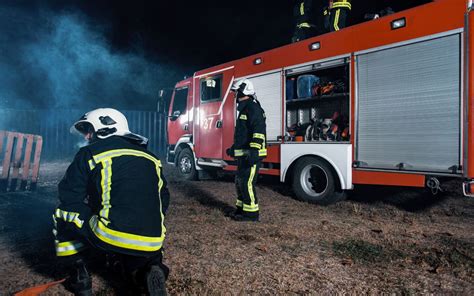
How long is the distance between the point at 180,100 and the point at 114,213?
713 centimetres

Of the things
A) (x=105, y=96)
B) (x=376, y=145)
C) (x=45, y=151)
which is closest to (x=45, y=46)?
(x=105, y=96)

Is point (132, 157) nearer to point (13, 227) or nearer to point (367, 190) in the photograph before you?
point (13, 227)

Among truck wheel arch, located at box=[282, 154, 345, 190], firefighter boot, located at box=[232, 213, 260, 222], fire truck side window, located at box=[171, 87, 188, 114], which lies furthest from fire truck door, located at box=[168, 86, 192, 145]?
firefighter boot, located at box=[232, 213, 260, 222]

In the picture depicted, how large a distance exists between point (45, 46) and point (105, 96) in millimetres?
4103

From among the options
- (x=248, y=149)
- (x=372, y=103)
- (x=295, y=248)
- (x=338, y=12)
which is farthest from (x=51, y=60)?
(x=295, y=248)

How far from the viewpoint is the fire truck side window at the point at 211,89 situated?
754cm

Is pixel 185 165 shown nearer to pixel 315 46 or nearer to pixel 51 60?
pixel 315 46

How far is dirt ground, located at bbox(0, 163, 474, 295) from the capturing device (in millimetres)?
2625

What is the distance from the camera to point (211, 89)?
25.7ft

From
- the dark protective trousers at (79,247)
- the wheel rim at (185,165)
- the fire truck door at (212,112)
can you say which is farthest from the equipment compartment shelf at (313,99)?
the dark protective trousers at (79,247)

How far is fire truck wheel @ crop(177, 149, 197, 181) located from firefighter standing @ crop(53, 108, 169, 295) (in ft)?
20.2

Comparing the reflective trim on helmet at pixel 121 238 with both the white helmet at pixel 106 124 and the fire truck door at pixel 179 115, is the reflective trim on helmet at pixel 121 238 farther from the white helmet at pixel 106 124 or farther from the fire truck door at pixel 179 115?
the fire truck door at pixel 179 115

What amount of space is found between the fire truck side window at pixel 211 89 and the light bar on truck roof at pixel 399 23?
12.2 ft

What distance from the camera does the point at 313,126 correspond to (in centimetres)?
603
